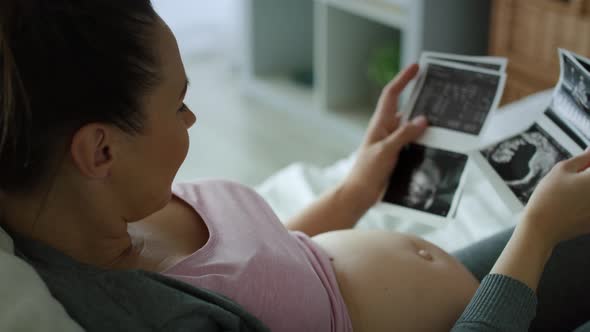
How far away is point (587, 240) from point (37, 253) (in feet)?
2.46

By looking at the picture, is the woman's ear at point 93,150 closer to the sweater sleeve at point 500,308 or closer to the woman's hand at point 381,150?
the sweater sleeve at point 500,308

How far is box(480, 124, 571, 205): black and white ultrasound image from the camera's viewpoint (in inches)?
43.0

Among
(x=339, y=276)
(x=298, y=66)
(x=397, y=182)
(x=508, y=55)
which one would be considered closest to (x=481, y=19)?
(x=508, y=55)

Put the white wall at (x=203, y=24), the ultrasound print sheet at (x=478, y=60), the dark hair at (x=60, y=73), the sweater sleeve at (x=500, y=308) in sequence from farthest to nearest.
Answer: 1. the white wall at (x=203, y=24)
2. the ultrasound print sheet at (x=478, y=60)
3. the sweater sleeve at (x=500, y=308)
4. the dark hair at (x=60, y=73)

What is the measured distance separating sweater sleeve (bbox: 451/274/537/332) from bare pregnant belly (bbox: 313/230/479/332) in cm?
11

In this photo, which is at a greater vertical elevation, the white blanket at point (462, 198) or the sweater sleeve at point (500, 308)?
the sweater sleeve at point (500, 308)

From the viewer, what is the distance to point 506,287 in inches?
32.9

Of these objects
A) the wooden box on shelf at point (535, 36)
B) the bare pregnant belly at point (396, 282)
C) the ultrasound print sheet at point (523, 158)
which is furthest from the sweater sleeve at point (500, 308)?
the wooden box on shelf at point (535, 36)

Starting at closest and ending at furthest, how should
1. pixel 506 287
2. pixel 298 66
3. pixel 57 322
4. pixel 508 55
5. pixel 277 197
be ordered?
1. pixel 57 322
2. pixel 506 287
3. pixel 277 197
4. pixel 508 55
5. pixel 298 66

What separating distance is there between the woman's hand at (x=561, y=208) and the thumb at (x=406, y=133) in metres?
0.36

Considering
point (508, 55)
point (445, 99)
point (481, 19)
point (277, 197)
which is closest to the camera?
point (445, 99)

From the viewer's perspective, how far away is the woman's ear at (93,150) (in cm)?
71

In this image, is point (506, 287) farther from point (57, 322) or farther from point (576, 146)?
point (57, 322)

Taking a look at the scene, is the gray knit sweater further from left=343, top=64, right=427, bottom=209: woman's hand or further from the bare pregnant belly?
left=343, top=64, right=427, bottom=209: woman's hand
